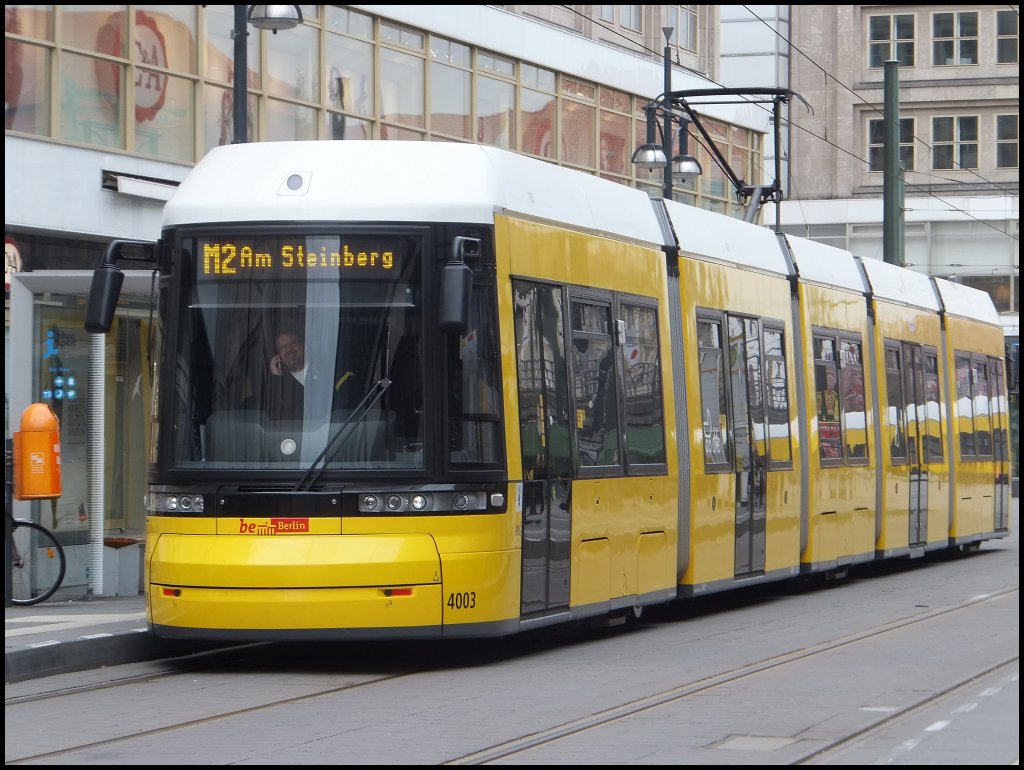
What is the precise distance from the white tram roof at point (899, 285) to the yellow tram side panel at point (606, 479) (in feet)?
21.4

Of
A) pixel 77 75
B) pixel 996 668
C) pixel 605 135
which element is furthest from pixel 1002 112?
pixel 996 668

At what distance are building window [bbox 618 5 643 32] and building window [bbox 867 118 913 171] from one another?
28394 mm

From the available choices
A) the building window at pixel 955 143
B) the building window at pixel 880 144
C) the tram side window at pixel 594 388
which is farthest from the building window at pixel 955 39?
the tram side window at pixel 594 388

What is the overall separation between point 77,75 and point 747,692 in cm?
1096

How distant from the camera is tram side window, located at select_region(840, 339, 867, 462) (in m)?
19.2

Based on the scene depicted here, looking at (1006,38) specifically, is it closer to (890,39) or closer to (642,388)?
(890,39)

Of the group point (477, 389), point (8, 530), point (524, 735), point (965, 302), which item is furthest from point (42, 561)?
point (965, 302)

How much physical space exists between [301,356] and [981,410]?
51.8 feet

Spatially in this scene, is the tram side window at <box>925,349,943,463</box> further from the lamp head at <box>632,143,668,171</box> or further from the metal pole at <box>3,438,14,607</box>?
the metal pole at <box>3,438,14,607</box>

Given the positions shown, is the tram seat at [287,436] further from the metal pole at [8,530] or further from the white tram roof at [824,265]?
the white tram roof at [824,265]

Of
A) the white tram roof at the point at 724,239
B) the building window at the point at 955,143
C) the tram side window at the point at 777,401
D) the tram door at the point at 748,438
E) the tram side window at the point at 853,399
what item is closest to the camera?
the white tram roof at the point at 724,239

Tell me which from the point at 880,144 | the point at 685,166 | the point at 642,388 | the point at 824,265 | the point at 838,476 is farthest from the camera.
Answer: the point at 880,144

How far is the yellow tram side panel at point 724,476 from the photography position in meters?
15.0

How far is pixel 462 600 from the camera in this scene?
1155 centimetres
